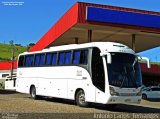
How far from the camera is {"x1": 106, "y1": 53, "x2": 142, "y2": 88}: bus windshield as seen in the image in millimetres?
19734

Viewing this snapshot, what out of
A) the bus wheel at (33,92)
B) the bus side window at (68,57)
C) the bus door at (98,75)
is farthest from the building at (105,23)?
the bus door at (98,75)

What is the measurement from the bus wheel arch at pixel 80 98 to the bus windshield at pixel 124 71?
235 cm

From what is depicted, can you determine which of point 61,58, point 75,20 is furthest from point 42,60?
point 75,20

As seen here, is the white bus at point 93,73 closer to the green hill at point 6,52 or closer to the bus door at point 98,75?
the bus door at point 98,75

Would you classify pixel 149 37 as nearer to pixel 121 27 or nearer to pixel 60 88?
pixel 121 27

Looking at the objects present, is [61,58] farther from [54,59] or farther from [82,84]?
[82,84]

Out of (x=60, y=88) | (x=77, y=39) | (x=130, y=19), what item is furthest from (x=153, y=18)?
(x=60, y=88)

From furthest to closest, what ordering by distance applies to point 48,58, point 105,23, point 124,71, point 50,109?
point 105,23, point 48,58, point 124,71, point 50,109

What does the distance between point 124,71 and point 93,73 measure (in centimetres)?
156

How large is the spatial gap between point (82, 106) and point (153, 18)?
41.3 ft

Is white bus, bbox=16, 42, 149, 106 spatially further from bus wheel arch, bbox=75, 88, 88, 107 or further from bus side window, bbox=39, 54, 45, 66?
bus side window, bbox=39, 54, 45, 66

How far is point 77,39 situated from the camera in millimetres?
38125

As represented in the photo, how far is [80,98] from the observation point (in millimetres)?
21719

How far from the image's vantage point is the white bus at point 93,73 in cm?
1975
